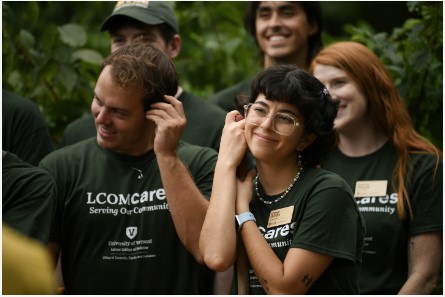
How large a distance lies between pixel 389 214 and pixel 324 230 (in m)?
1.28

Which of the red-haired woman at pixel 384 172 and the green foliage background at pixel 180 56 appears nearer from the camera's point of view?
the red-haired woman at pixel 384 172

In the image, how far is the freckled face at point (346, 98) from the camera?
16.5ft

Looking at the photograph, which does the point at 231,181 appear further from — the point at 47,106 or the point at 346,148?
the point at 47,106

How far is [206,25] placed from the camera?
743 cm

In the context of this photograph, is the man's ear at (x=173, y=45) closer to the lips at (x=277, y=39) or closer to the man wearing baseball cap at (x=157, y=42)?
the man wearing baseball cap at (x=157, y=42)

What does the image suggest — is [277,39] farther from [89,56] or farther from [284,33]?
[89,56]

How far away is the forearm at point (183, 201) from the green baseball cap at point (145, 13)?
137 centimetres

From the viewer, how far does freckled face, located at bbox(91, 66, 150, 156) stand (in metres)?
4.19

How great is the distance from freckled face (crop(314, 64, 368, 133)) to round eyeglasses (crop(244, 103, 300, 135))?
1288 millimetres

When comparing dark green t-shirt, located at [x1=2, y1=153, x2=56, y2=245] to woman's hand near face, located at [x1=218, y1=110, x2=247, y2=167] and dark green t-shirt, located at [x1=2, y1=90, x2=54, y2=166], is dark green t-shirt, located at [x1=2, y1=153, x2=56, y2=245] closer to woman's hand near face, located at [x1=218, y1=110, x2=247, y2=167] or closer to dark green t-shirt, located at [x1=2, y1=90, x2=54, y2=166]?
woman's hand near face, located at [x1=218, y1=110, x2=247, y2=167]

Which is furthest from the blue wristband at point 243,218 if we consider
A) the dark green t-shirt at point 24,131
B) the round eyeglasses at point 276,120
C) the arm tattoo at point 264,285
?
the dark green t-shirt at point 24,131

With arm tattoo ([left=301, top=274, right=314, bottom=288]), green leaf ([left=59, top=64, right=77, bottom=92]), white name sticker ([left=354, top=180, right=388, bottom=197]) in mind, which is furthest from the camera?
green leaf ([left=59, top=64, right=77, bottom=92])

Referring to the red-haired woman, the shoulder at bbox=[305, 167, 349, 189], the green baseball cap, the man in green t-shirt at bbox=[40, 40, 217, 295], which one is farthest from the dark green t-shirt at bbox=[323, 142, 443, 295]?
the green baseball cap

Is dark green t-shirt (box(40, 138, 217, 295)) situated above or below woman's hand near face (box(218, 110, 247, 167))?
below
